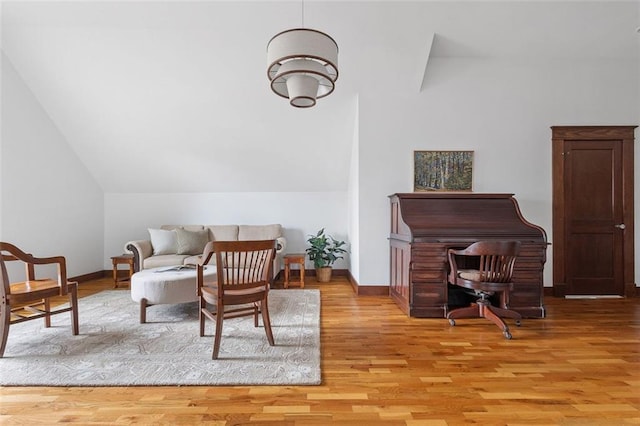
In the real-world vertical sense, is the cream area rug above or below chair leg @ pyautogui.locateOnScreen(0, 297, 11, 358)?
below

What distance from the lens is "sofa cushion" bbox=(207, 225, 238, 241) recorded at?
18.3ft

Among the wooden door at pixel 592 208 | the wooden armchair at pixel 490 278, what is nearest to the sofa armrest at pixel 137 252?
the wooden armchair at pixel 490 278

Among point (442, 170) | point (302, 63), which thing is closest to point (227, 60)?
point (302, 63)

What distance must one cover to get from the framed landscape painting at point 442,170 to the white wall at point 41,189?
5247mm

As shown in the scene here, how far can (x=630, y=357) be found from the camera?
2.48 meters

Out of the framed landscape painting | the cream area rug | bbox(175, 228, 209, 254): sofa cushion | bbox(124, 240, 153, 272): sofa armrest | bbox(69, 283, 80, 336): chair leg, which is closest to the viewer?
the cream area rug

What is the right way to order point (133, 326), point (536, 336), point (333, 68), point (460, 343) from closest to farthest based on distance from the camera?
1. point (333, 68)
2. point (460, 343)
3. point (536, 336)
4. point (133, 326)

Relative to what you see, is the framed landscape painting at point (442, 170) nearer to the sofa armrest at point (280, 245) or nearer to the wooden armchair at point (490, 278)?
the wooden armchair at point (490, 278)

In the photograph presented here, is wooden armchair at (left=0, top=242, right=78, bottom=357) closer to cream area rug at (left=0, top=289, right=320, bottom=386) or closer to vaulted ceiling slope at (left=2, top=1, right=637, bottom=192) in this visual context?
cream area rug at (left=0, top=289, right=320, bottom=386)

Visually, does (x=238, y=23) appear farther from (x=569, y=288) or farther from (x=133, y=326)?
(x=569, y=288)

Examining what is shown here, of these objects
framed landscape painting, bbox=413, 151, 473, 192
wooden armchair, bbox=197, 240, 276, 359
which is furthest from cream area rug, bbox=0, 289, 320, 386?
framed landscape painting, bbox=413, 151, 473, 192

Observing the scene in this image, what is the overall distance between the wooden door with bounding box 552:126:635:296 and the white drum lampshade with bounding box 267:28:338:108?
394cm

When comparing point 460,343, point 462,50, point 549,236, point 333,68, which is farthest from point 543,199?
point 333,68

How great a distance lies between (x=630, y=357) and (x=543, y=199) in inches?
93.3
